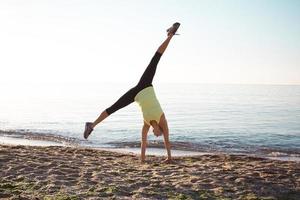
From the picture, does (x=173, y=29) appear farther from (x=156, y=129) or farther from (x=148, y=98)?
(x=156, y=129)

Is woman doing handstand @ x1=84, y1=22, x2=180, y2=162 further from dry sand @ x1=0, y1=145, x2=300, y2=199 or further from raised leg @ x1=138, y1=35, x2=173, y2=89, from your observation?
dry sand @ x1=0, y1=145, x2=300, y2=199

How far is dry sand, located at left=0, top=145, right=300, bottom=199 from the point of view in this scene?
6652 millimetres

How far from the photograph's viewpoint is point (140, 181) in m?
7.47

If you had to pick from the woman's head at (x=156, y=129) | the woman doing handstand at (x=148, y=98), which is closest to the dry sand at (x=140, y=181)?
the woman's head at (x=156, y=129)

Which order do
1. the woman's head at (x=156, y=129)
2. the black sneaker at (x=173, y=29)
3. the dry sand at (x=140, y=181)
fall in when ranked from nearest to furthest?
the dry sand at (x=140, y=181) → the black sneaker at (x=173, y=29) → the woman's head at (x=156, y=129)

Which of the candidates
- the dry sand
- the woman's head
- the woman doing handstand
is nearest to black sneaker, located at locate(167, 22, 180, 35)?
the woman doing handstand

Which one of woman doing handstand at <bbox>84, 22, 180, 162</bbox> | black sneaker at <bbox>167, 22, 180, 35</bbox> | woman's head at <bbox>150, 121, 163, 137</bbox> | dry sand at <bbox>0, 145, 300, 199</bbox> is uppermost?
black sneaker at <bbox>167, 22, 180, 35</bbox>

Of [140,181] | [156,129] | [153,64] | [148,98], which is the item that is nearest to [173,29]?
[153,64]

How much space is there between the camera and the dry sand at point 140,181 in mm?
6652

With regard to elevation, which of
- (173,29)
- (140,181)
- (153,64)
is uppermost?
(173,29)

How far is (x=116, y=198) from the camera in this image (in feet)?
21.2

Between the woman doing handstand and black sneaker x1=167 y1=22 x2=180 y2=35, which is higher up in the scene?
black sneaker x1=167 y1=22 x2=180 y2=35

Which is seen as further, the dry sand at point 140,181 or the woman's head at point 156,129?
the woman's head at point 156,129

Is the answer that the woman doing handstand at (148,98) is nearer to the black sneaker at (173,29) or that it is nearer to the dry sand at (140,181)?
the black sneaker at (173,29)
